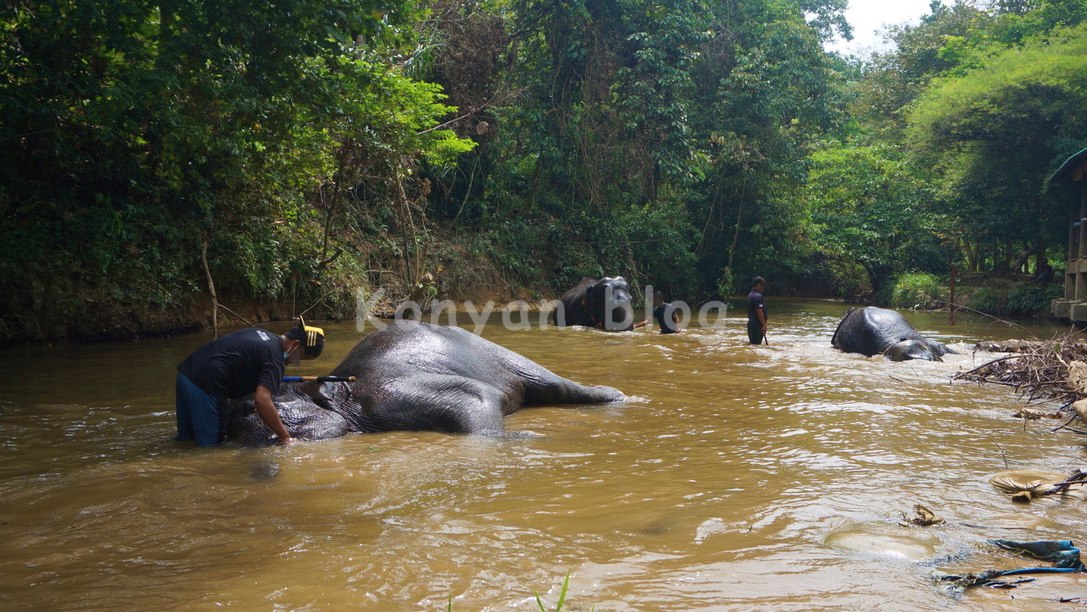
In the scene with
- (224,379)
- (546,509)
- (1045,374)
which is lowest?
(546,509)

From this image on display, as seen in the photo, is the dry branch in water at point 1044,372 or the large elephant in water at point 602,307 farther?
the large elephant in water at point 602,307

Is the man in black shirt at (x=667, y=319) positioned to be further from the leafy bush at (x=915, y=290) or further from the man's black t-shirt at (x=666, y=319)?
the leafy bush at (x=915, y=290)

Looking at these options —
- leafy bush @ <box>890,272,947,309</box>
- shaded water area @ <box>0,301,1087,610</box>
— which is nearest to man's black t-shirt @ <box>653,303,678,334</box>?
shaded water area @ <box>0,301,1087,610</box>

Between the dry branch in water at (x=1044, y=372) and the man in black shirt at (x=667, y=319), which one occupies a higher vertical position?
the man in black shirt at (x=667, y=319)

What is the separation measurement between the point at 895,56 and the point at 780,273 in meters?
13.2

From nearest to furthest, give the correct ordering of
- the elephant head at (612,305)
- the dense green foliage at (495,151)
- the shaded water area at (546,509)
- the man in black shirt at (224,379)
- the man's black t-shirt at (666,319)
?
the shaded water area at (546,509), the man in black shirt at (224,379), the dense green foliage at (495,151), the man's black t-shirt at (666,319), the elephant head at (612,305)

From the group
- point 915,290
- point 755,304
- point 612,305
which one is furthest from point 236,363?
point 915,290

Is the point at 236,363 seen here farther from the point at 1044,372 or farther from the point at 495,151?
the point at 495,151

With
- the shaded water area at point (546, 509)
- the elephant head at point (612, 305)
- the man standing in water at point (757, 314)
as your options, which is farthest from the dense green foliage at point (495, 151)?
the man standing in water at point (757, 314)

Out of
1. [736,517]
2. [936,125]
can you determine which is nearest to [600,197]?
[936,125]

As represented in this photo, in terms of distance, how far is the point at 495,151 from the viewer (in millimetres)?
21578

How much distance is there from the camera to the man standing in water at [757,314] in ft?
40.1

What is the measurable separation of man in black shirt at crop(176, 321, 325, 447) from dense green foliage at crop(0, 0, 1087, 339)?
3.50 metres

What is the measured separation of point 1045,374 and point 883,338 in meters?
3.23
